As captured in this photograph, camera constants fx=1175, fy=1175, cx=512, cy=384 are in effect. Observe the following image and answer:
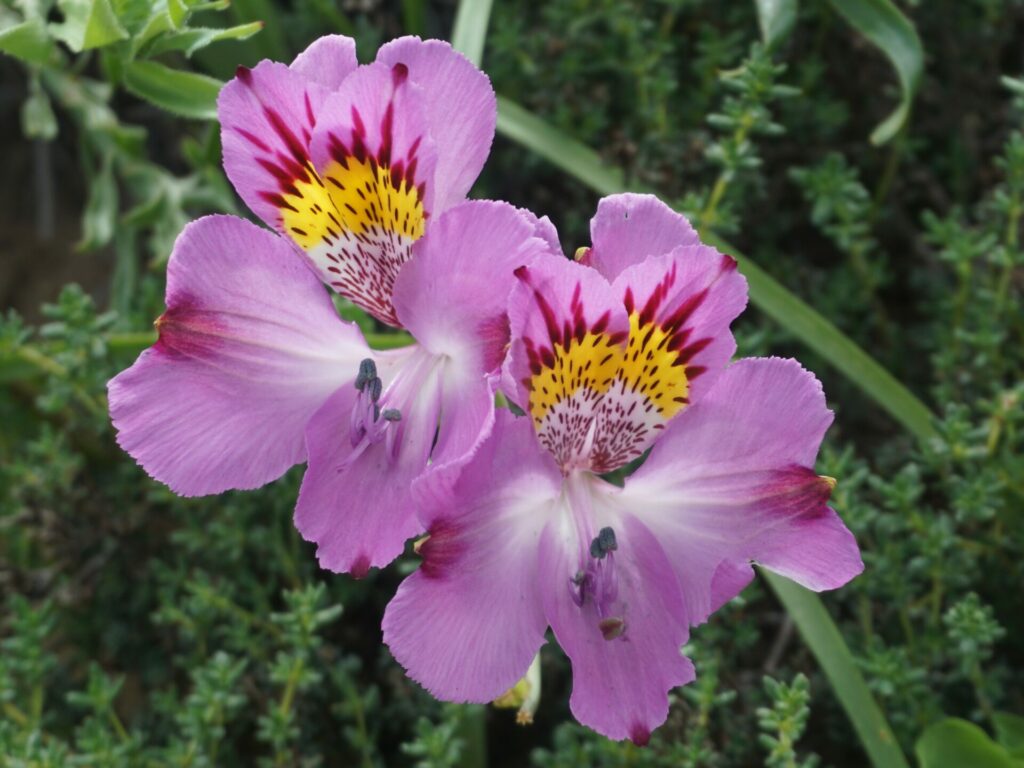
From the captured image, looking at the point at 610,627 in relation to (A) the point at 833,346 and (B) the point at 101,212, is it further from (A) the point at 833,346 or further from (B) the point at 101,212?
(B) the point at 101,212

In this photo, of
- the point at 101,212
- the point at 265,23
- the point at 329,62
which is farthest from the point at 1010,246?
the point at 101,212

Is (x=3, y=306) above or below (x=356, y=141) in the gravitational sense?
below

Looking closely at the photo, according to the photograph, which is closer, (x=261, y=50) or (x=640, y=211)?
(x=640, y=211)

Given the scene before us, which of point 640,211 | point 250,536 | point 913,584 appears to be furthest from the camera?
point 250,536

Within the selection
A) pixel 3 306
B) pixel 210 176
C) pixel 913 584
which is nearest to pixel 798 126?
pixel 913 584

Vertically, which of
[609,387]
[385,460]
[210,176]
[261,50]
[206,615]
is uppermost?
[609,387]

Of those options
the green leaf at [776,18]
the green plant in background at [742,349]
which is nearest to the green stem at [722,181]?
the green plant in background at [742,349]

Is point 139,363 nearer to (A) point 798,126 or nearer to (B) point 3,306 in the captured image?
(A) point 798,126
